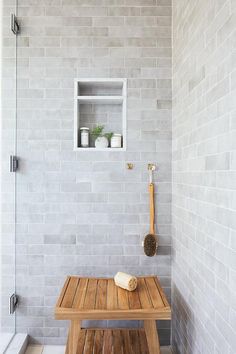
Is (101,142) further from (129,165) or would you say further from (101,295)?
(101,295)

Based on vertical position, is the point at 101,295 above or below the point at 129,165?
below

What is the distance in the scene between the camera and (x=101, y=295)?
171cm

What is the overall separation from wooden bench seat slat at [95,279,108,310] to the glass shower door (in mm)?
700

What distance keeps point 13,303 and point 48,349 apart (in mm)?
424

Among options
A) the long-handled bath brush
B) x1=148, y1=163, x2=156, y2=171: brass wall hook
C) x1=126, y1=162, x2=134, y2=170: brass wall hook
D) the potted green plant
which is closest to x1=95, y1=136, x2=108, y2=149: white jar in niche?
the potted green plant

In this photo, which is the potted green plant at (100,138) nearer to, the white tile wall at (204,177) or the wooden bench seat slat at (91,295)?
the white tile wall at (204,177)

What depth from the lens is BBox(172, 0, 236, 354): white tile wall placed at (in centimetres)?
119

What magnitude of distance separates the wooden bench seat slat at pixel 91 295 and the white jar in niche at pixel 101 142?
94cm

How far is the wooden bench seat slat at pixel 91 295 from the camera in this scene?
158 cm

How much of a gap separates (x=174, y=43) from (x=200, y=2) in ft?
1.81

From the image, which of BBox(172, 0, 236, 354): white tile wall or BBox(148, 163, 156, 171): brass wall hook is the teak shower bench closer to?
BBox(172, 0, 236, 354): white tile wall

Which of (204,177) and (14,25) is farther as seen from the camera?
(14,25)

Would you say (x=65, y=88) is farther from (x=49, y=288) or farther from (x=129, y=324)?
(x=129, y=324)

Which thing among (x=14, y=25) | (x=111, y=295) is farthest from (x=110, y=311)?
(x=14, y=25)
